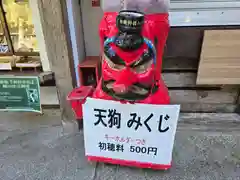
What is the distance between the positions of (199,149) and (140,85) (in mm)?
1105

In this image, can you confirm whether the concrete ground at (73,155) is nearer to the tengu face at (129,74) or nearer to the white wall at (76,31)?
the white wall at (76,31)

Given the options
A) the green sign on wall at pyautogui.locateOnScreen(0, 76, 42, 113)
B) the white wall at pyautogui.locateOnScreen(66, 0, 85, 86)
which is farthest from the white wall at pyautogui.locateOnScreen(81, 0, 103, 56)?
the green sign on wall at pyautogui.locateOnScreen(0, 76, 42, 113)

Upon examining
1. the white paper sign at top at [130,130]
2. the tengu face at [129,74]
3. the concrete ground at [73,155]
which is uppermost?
the tengu face at [129,74]

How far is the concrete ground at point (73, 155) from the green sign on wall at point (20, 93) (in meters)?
0.20

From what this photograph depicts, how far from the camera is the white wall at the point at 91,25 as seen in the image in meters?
2.19

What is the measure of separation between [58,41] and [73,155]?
1.05 meters

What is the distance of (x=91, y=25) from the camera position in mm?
2273

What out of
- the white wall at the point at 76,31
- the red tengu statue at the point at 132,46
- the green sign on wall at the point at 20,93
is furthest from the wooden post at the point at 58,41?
the red tengu statue at the point at 132,46

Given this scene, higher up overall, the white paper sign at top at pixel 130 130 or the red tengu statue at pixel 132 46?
the red tengu statue at pixel 132 46

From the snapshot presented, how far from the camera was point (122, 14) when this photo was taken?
126cm

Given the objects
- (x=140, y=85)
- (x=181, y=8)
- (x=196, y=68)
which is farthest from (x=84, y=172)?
(x=181, y=8)

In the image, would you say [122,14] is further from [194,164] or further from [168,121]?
[194,164]

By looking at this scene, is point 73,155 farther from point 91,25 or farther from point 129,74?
point 91,25

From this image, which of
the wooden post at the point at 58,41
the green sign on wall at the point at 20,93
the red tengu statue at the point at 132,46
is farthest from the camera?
the green sign on wall at the point at 20,93
